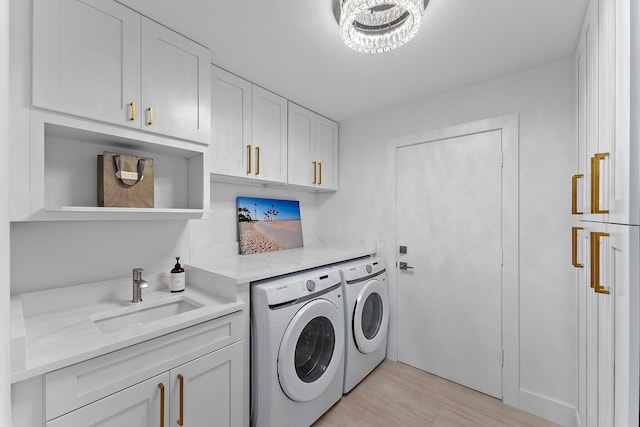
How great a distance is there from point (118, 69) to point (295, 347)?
1.70 m

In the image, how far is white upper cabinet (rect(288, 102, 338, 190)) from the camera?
2.46 meters

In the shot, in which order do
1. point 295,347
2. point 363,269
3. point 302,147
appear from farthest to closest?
point 302,147
point 363,269
point 295,347

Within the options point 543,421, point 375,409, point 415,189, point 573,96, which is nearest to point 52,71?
point 415,189

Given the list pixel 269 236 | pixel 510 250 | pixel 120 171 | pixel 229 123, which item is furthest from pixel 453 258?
pixel 120 171

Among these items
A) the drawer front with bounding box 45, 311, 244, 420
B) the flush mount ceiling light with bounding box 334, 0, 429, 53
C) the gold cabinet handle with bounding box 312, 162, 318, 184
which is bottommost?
the drawer front with bounding box 45, 311, 244, 420

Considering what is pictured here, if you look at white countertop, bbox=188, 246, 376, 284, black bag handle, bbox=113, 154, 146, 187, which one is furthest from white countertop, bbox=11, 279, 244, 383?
black bag handle, bbox=113, 154, 146, 187

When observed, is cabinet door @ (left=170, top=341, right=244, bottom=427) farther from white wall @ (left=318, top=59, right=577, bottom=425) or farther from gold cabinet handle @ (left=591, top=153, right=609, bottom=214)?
white wall @ (left=318, top=59, right=577, bottom=425)

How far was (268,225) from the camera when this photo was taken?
2566 mm

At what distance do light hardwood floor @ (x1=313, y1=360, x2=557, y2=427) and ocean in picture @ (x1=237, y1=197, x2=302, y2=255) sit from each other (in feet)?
4.39

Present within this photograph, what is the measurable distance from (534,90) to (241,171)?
2.11 meters

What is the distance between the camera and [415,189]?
7.94ft

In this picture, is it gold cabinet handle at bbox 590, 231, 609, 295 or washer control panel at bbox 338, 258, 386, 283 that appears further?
washer control panel at bbox 338, 258, 386, 283

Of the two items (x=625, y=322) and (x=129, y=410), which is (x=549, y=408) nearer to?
(x=625, y=322)

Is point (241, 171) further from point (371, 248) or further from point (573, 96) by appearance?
point (573, 96)
